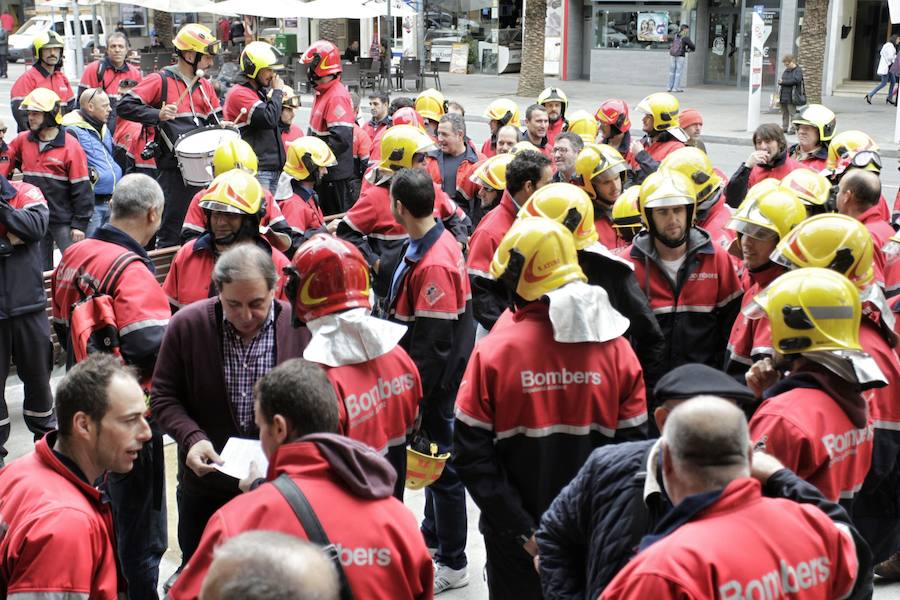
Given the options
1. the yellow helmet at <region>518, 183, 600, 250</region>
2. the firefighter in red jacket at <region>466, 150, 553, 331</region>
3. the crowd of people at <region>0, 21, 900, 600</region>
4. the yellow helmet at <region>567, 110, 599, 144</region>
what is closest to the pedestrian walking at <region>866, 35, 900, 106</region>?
the yellow helmet at <region>567, 110, 599, 144</region>

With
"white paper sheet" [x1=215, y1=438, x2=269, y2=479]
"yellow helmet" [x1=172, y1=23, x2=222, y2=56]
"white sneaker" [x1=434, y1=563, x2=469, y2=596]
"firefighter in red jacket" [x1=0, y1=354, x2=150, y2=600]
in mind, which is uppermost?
"yellow helmet" [x1=172, y1=23, x2=222, y2=56]

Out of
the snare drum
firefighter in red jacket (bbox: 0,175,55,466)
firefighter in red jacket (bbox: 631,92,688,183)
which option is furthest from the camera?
firefighter in red jacket (bbox: 631,92,688,183)

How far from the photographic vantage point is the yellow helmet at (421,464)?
5.14m

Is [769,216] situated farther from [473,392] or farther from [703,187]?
[473,392]

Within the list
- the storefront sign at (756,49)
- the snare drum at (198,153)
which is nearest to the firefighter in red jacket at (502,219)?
the snare drum at (198,153)

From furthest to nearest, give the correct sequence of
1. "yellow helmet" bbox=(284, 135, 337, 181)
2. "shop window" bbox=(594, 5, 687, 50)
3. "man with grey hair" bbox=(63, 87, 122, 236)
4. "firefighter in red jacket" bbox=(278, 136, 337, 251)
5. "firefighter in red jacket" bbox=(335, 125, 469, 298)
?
"shop window" bbox=(594, 5, 687, 50) < "man with grey hair" bbox=(63, 87, 122, 236) < "yellow helmet" bbox=(284, 135, 337, 181) < "firefighter in red jacket" bbox=(278, 136, 337, 251) < "firefighter in red jacket" bbox=(335, 125, 469, 298)

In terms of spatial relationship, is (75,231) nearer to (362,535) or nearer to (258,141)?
(258,141)

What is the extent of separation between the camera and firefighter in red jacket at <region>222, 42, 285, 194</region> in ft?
34.8

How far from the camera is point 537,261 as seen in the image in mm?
4254

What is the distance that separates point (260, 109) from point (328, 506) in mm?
8056

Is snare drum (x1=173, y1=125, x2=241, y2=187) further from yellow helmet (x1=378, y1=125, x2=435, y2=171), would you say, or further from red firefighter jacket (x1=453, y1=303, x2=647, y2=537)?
red firefighter jacket (x1=453, y1=303, x2=647, y2=537)

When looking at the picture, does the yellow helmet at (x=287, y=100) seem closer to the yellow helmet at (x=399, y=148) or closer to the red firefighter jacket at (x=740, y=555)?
the yellow helmet at (x=399, y=148)

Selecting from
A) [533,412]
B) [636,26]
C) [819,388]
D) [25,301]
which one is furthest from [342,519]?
[636,26]

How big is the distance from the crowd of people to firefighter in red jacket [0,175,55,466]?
2cm
